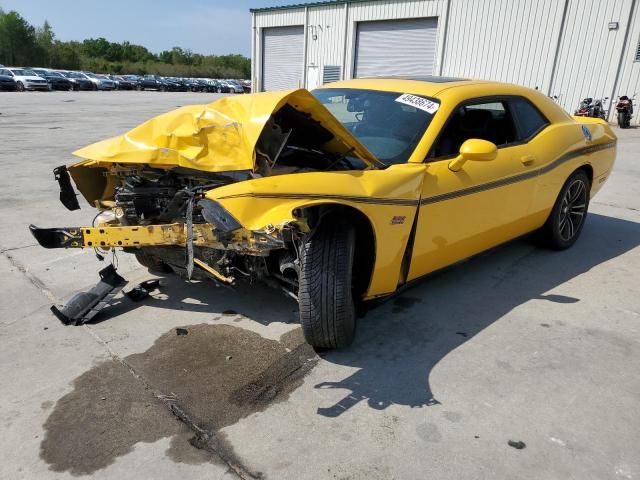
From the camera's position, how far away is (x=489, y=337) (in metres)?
3.28

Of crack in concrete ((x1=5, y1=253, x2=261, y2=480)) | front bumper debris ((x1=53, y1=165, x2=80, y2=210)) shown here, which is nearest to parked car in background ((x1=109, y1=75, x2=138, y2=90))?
front bumper debris ((x1=53, y1=165, x2=80, y2=210))

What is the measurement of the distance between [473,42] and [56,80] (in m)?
29.0

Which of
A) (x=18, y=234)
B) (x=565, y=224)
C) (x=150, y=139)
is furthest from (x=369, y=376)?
(x=18, y=234)

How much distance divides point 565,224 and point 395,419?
3.22m

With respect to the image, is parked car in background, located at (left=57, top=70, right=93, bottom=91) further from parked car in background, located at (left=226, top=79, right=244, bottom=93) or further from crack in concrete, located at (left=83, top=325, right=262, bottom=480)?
crack in concrete, located at (left=83, top=325, right=262, bottom=480)

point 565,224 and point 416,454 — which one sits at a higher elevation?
point 565,224

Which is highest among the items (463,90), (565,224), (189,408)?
(463,90)

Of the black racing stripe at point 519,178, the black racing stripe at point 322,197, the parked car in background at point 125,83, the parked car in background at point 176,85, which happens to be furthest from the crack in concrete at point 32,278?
the parked car in background at point 176,85

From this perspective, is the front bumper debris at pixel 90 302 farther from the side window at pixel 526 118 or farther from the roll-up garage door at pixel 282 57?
the roll-up garage door at pixel 282 57

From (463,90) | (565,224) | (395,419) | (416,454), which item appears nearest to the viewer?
(416,454)

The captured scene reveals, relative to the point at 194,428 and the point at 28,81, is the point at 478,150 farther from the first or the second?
the point at 28,81

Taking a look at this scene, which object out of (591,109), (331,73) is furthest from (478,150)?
(331,73)

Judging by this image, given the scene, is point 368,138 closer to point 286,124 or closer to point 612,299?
point 286,124

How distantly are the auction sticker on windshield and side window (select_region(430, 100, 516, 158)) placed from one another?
5.5 inches
